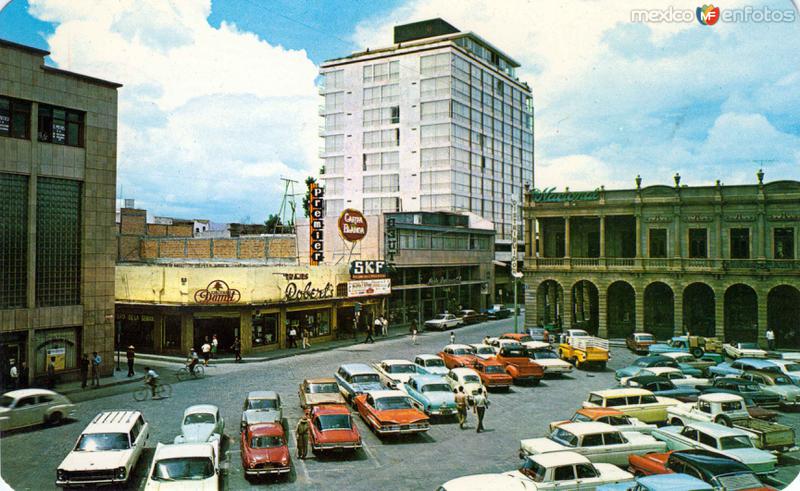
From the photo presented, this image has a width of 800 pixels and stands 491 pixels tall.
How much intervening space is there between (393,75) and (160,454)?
75.2 m

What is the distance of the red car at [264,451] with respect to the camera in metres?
16.9

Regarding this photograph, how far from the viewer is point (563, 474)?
1509 centimetres

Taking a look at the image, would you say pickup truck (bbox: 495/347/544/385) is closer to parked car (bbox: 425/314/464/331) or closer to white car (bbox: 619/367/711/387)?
white car (bbox: 619/367/711/387)

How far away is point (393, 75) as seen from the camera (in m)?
84.3

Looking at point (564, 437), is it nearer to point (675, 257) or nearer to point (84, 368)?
point (84, 368)

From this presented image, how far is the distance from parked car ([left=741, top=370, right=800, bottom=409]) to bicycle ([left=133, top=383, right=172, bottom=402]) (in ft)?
90.3

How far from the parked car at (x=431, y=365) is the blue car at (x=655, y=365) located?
29.4 ft

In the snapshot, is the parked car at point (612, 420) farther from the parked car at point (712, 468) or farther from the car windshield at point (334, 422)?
the car windshield at point (334, 422)

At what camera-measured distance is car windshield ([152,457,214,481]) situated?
15227 mm

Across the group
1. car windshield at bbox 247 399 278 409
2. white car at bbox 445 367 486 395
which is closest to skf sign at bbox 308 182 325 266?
white car at bbox 445 367 486 395

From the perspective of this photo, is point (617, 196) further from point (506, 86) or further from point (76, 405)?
point (506, 86)

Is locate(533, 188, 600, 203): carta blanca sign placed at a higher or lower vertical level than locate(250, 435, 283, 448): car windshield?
higher

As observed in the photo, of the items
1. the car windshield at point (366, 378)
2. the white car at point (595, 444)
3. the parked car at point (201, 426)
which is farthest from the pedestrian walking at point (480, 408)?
the parked car at point (201, 426)

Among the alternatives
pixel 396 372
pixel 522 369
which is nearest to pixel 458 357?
pixel 522 369
